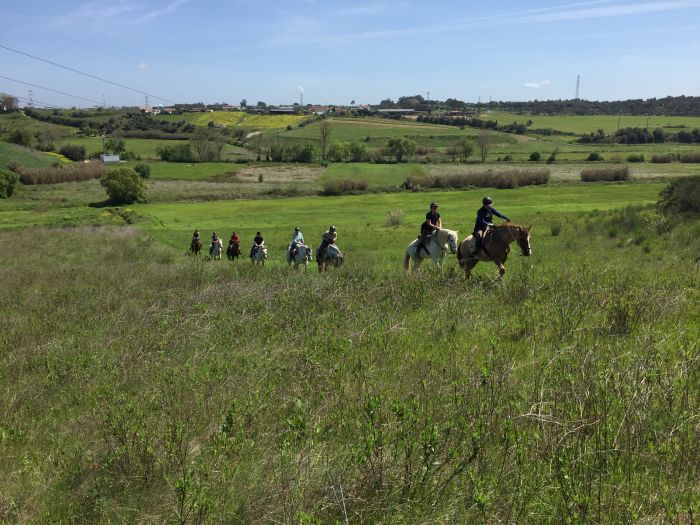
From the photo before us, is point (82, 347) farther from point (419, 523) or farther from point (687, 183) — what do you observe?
point (687, 183)

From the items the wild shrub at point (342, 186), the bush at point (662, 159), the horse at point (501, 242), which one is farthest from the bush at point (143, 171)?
the bush at point (662, 159)

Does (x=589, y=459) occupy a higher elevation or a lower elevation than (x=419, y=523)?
higher

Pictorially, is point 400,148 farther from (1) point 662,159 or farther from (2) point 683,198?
(2) point 683,198

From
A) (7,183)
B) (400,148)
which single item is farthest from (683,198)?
(400,148)

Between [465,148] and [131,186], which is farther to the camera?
[465,148]

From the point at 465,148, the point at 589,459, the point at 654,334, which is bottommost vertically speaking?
the point at 589,459

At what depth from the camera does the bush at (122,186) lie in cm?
6481

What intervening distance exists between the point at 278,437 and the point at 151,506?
1.15 m

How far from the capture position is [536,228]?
31594mm

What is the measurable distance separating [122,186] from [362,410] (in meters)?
67.1

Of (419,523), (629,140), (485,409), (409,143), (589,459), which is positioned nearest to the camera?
(419,523)

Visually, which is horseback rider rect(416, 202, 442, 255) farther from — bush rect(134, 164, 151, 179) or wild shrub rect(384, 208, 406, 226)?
bush rect(134, 164, 151, 179)

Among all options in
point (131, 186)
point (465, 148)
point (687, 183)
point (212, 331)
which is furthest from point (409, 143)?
point (212, 331)

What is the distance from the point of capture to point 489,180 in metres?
69.9
